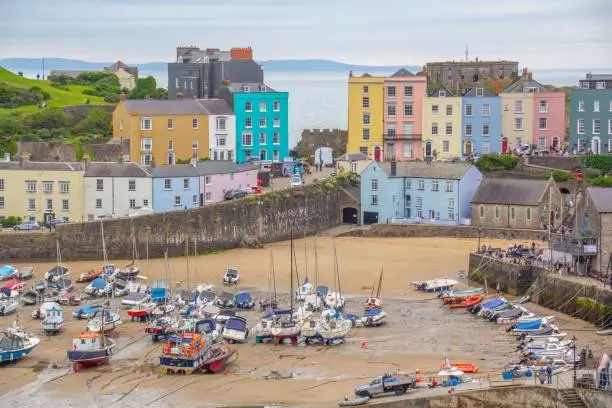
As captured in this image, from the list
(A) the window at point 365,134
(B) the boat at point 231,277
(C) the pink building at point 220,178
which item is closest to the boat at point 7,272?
(B) the boat at point 231,277

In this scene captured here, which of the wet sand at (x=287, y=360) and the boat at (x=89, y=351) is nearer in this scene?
the wet sand at (x=287, y=360)

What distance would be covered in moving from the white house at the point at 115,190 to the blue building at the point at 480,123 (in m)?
16.6

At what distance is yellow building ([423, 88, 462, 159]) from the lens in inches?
2630

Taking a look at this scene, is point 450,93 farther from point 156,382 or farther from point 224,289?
point 156,382

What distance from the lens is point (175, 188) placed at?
59031mm

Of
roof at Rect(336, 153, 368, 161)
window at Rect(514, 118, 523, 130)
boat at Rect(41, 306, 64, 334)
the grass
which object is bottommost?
boat at Rect(41, 306, 64, 334)

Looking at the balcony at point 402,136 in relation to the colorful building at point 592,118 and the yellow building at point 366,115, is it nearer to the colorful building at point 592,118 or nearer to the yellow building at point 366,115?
the yellow building at point 366,115

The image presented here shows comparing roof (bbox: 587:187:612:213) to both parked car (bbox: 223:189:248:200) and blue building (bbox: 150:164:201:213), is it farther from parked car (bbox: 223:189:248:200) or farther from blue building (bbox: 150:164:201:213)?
blue building (bbox: 150:164:201:213)

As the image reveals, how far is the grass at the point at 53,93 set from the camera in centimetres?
8426

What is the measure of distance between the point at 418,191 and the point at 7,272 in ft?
60.4

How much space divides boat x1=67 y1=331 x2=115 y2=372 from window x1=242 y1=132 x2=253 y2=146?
96.7ft

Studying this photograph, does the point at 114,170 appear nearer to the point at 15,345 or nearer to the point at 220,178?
the point at 220,178

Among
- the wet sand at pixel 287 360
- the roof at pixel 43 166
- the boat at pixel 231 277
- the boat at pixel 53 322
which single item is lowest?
the wet sand at pixel 287 360

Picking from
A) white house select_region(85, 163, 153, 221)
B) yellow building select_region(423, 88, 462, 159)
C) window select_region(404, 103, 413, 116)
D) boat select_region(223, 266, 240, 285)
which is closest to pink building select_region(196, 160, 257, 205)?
white house select_region(85, 163, 153, 221)
